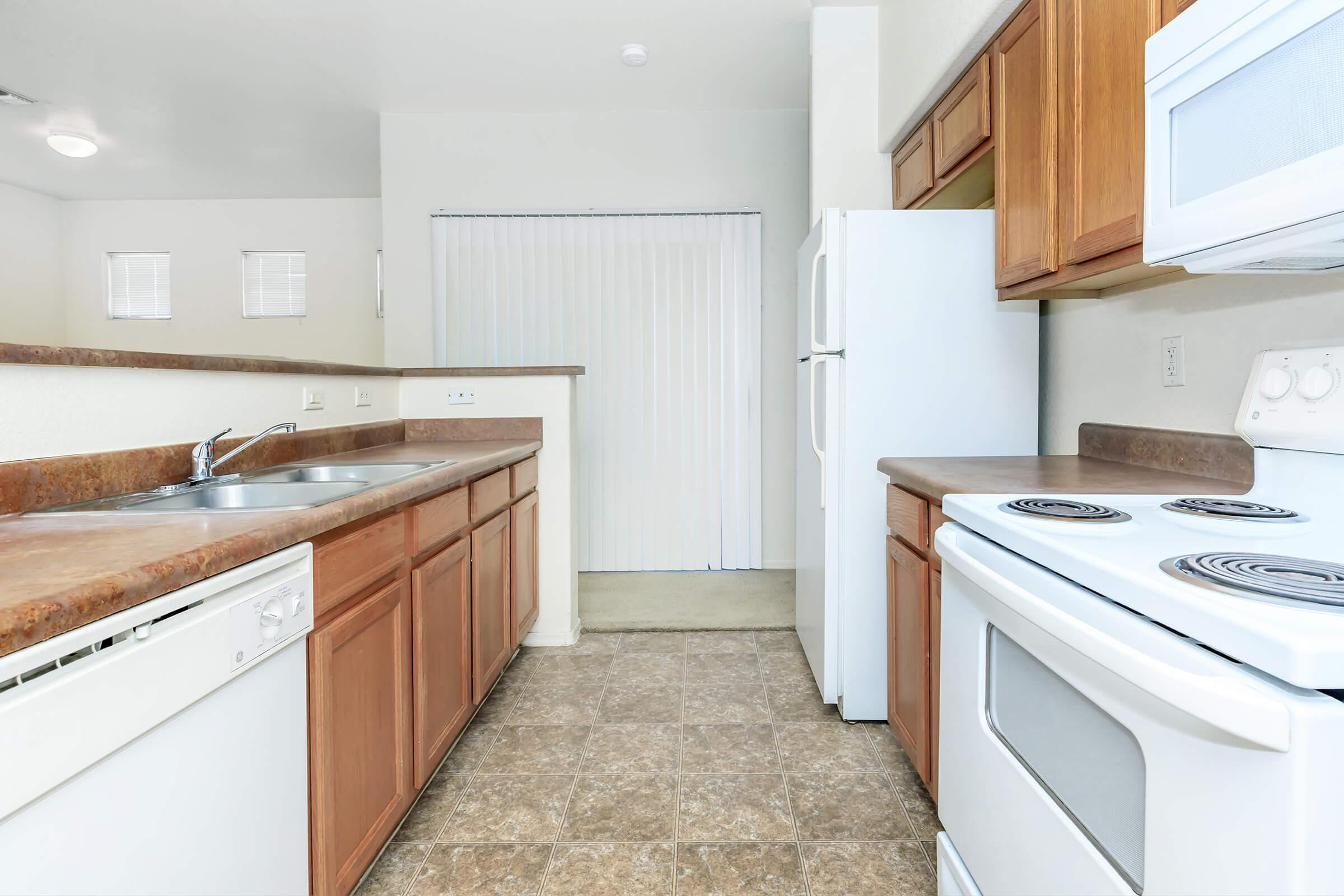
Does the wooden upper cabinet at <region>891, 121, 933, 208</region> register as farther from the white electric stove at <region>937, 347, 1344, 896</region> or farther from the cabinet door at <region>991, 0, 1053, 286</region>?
the white electric stove at <region>937, 347, 1344, 896</region>

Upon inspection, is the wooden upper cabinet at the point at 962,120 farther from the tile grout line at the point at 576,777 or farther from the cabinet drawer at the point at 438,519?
the tile grout line at the point at 576,777

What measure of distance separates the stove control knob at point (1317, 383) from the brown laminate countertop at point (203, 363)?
6.90 ft

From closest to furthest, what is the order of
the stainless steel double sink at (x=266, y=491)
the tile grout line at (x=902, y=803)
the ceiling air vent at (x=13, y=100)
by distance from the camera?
1. the stainless steel double sink at (x=266, y=491)
2. the tile grout line at (x=902, y=803)
3. the ceiling air vent at (x=13, y=100)

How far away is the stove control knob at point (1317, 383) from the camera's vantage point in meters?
1.15

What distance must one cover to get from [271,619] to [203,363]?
39.6 inches

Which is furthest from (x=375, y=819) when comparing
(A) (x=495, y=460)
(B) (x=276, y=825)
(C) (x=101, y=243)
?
(C) (x=101, y=243)

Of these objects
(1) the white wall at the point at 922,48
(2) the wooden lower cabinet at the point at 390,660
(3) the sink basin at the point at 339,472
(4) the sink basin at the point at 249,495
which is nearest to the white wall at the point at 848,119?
(1) the white wall at the point at 922,48

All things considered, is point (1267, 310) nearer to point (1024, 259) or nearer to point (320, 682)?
point (1024, 259)

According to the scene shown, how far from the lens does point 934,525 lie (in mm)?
1660

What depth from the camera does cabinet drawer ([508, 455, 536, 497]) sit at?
2605 mm

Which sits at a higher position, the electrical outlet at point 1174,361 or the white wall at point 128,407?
the electrical outlet at point 1174,361

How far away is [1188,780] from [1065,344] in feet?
6.03

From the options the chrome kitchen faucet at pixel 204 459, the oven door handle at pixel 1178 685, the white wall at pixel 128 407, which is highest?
the white wall at pixel 128 407

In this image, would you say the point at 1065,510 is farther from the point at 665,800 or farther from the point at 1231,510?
the point at 665,800
